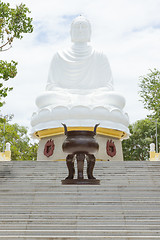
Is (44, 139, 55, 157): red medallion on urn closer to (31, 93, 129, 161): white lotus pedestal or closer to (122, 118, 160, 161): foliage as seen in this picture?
(31, 93, 129, 161): white lotus pedestal

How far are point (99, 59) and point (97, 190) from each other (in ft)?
32.4

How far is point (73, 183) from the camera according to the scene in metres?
8.86

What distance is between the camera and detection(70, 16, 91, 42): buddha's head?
695 inches

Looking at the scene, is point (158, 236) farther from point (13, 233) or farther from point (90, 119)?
point (90, 119)

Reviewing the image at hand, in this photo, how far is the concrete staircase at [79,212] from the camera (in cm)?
673

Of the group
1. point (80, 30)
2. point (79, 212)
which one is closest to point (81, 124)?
point (80, 30)

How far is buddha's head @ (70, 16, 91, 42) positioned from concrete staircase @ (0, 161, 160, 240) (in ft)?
33.4

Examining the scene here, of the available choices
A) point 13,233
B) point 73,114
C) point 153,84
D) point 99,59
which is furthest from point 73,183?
point 153,84

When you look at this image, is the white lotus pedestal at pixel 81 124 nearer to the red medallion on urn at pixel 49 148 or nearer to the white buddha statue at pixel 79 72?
the red medallion on urn at pixel 49 148

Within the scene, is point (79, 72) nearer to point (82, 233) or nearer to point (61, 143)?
point (61, 143)

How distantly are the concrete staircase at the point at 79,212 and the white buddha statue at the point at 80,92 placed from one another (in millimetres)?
7063

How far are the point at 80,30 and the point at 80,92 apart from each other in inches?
109

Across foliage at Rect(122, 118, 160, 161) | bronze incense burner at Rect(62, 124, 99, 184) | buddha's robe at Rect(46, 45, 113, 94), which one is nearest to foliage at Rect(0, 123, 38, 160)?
foliage at Rect(122, 118, 160, 161)

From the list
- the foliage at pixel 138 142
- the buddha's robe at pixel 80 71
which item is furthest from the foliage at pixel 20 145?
the buddha's robe at pixel 80 71
